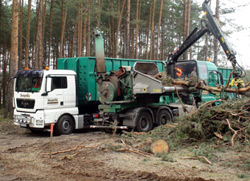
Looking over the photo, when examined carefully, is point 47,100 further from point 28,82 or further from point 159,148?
point 159,148

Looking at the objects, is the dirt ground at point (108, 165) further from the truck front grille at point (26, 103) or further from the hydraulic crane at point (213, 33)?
the hydraulic crane at point (213, 33)

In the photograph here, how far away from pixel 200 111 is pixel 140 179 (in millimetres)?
4141

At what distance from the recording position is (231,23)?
2122 cm

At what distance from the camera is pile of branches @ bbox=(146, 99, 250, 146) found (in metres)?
7.97

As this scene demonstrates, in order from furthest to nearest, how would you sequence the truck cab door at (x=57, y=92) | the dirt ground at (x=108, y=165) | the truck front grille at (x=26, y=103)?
the truck cab door at (x=57, y=92) < the truck front grille at (x=26, y=103) < the dirt ground at (x=108, y=165)

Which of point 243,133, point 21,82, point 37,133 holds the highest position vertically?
point 21,82

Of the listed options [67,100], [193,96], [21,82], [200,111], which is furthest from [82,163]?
[193,96]

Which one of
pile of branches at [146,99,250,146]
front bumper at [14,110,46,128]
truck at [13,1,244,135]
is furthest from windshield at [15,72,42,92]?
pile of branches at [146,99,250,146]

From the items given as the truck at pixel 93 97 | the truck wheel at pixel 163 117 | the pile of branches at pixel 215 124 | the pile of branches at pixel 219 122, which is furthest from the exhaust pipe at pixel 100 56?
the pile of branches at pixel 219 122

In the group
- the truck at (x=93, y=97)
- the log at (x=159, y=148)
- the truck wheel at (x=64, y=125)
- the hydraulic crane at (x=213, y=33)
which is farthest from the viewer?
the hydraulic crane at (x=213, y=33)

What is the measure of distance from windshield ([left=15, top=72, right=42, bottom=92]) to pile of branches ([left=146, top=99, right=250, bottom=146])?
17.3ft

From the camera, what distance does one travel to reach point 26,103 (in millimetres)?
10914

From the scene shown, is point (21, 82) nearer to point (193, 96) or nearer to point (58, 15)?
point (193, 96)

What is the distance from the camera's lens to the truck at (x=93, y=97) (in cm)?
1038
